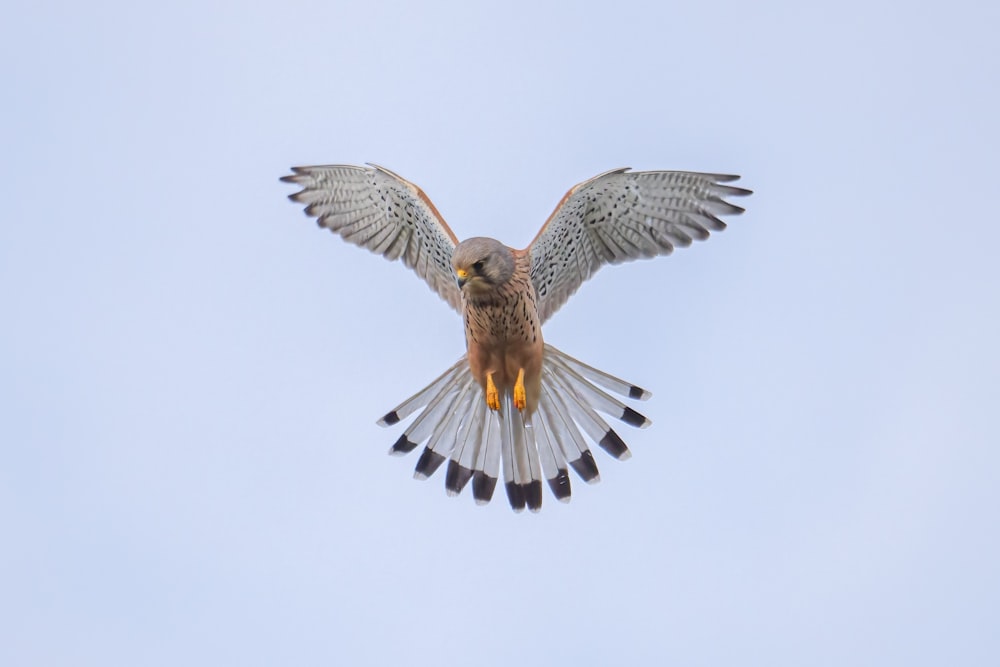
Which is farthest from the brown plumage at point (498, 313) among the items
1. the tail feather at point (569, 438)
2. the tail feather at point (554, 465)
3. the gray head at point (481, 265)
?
the tail feather at point (554, 465)

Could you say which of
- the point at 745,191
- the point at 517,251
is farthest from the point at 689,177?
the point at 517,251

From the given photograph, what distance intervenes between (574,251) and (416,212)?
110 cm

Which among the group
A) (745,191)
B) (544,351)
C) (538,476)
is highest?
(745,191)

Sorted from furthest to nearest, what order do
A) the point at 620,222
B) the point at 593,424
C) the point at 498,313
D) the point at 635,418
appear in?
the point at 593,424
the point at 635,418
the point at 620,222
the point at 498,313

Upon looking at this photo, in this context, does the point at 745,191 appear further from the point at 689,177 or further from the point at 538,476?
the point at 538,476

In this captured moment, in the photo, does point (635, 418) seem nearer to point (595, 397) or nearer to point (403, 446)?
point (595, 397)

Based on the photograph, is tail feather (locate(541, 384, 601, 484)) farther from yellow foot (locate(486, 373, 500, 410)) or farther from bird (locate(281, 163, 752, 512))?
yellow foot (locate(486, 373, 500, 410))

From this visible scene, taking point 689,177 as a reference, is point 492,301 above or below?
below

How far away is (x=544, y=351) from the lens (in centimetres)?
945

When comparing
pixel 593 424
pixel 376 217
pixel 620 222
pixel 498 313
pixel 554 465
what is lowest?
pixel 554 465

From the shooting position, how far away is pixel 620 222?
30.5ft

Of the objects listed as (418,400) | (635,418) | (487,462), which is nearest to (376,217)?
(418,400)

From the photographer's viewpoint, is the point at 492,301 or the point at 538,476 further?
the point at 538,476

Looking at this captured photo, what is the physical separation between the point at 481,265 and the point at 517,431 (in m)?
1.66
